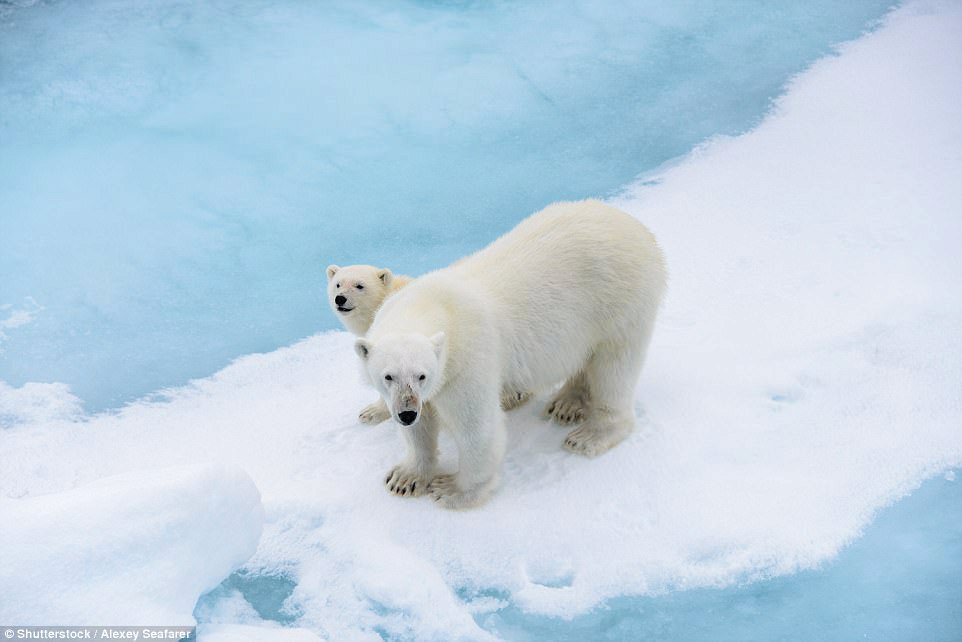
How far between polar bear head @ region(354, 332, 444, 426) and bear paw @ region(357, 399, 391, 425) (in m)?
0.84

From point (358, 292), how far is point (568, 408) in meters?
0.89

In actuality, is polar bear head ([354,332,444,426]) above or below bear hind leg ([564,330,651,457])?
above

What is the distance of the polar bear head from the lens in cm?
274

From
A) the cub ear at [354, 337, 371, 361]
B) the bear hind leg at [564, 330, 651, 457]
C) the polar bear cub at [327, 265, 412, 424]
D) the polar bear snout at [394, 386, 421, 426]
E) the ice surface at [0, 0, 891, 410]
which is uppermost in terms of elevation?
the cub ear at [354, 337, 371, 361]

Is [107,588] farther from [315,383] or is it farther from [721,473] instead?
[721,473]

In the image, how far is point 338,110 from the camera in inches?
253

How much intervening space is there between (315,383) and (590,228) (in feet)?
4.59

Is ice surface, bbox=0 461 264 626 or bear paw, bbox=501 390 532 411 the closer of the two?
ice surface, bbox=0 461 264 626

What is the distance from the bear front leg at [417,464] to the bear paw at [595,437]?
20.0 inches

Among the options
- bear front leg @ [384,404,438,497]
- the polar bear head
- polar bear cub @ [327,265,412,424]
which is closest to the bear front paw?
bear front leg @ [384,404,438,497]

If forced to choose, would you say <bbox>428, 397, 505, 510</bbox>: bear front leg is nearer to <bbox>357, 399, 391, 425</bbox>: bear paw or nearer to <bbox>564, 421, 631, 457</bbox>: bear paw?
<bbox>564, 421, 631, 457</bbox>: bear paw

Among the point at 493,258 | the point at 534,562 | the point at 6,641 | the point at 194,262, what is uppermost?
the point at 493,258

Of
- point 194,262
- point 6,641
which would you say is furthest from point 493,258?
point 194,262

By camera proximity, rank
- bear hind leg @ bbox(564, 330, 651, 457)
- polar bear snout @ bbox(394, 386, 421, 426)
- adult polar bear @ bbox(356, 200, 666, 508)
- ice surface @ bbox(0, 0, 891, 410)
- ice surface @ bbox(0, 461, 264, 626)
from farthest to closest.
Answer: ice surface @ bbox(0, 0, 891, 410), bear hind leg @ bbox(564, 330, 651, 457), adult polar bear @ bbox(356, 200, 666, 508), polar bear snout @ bbox(394, 386, 421, 426), ice surface @ bbox(0, 461, 264, 626)
